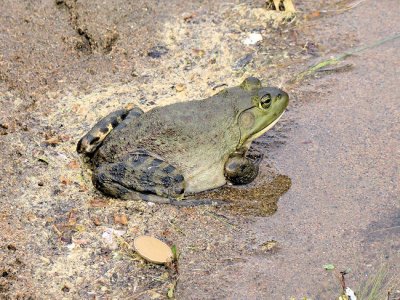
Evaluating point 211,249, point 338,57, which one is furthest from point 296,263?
point 338,57

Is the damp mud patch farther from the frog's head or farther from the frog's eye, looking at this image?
the frog's eye

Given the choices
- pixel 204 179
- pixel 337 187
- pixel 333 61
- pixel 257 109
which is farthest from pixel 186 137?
pixel 333 61

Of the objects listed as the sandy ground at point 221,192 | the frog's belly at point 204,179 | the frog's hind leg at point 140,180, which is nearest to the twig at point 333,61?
the sandy ground at point 221,192

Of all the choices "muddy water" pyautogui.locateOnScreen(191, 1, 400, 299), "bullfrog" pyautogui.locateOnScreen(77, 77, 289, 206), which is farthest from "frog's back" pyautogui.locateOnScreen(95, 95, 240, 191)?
"muddy water" pyautogui.locateOnScreen(191, 1, 400, 299)

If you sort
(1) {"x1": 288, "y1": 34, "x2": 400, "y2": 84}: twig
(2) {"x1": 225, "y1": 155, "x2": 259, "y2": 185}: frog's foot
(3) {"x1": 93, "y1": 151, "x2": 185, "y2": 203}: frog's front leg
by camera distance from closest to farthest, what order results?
(3) {"x1": 93, "y1": 151, "x2": 185, "y2": 203}: frog's front leg, (2) {"x1": 225, "y1": 155, "x2": 259, "y2": 185}: frog's foot, (1) {"x1": 288, "y1": 34, "x2": 400, "y2": 84}: twig

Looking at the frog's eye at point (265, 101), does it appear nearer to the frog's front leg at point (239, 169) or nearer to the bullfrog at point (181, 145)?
the bullfrog at point (181, 145)
